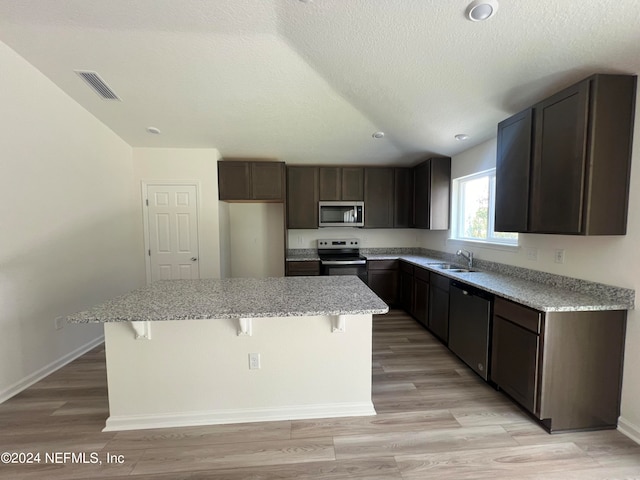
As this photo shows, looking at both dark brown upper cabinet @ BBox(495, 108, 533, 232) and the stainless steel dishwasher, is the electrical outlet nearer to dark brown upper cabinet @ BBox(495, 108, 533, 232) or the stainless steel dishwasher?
the stainless steel dishwasher

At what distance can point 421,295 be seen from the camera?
356 centimetres

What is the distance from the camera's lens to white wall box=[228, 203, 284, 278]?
4691 millimetres

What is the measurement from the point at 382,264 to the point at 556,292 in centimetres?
232

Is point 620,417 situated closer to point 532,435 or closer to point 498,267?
point 532,435

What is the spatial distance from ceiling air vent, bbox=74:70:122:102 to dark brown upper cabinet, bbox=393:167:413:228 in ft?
12.8

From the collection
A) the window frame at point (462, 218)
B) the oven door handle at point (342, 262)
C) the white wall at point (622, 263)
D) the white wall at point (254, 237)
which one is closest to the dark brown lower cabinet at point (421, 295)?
the window frame at point (462, 218)

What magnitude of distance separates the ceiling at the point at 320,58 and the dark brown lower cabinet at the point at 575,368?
5.41 ft

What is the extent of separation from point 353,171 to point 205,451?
398 centimetres

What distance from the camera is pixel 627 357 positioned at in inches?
69.1

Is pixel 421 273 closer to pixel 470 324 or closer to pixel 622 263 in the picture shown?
pixel 470 324

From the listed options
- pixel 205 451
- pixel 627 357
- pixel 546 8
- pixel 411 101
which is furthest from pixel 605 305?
pixel 205 451

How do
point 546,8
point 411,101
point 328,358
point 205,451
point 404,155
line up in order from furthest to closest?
point 404,155 < point 411,101 < point 328,358 < point 205,451 < point 546,8

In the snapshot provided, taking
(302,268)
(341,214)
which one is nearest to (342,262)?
(302,268)

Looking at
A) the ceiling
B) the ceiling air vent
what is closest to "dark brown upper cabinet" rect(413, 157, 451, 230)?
the ceiling
